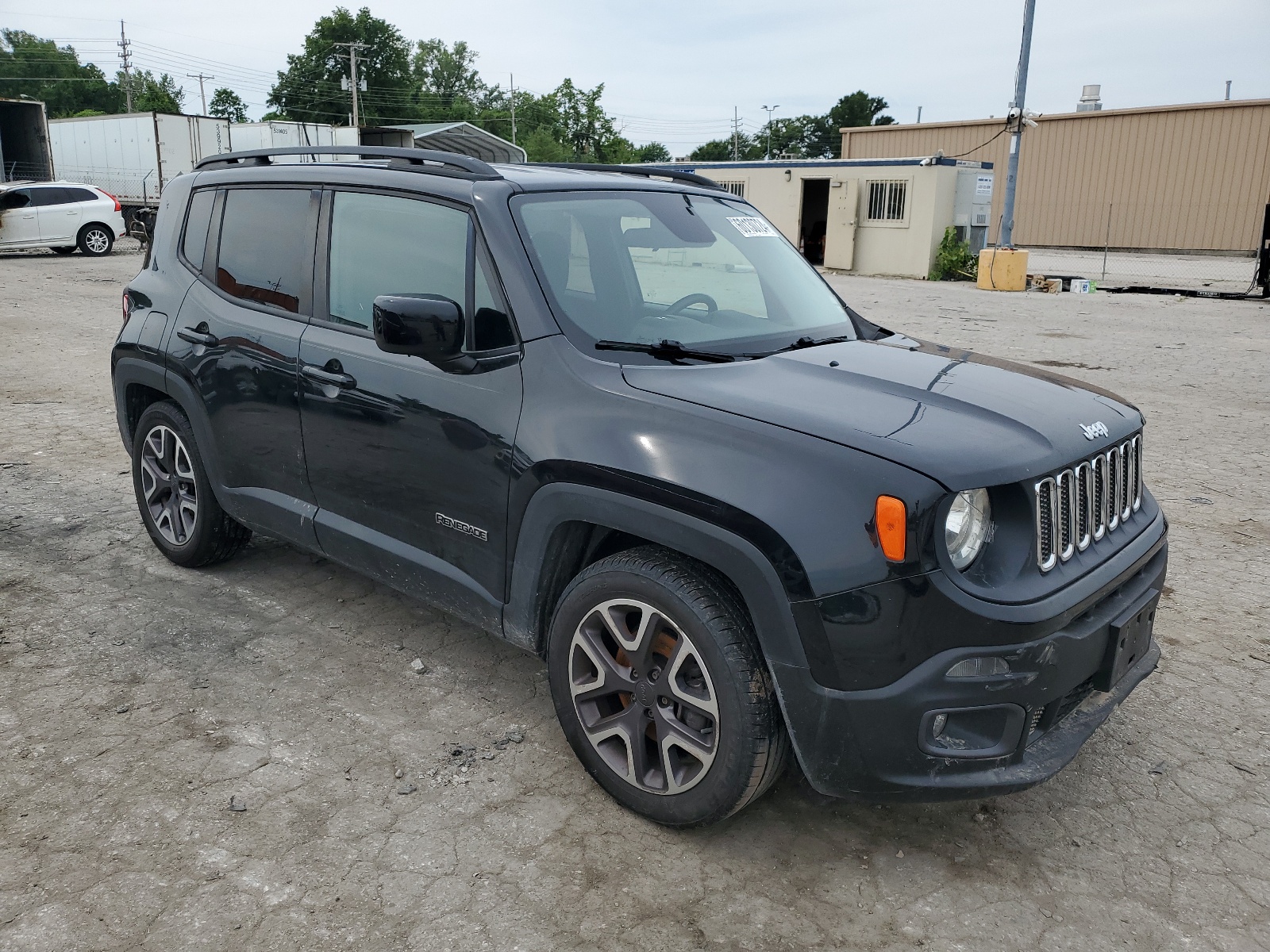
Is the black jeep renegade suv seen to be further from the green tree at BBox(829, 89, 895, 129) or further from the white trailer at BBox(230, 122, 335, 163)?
the green tree at BBox(829, 89, 895, 129)

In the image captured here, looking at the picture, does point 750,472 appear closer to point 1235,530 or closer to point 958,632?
point 958,632

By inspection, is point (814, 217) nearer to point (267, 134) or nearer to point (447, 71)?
point (267, 134)

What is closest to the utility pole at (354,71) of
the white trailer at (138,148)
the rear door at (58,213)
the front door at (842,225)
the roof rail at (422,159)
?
the white trailer at (138,148)

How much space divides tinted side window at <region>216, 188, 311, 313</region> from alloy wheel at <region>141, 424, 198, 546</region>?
84cm

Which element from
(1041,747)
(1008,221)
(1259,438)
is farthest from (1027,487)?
(1008,221)

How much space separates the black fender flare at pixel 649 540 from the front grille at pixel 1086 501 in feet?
2.26

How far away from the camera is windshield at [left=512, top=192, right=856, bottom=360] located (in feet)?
10.7

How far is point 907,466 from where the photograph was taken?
2.44 meters

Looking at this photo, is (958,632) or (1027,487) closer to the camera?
(958,632)

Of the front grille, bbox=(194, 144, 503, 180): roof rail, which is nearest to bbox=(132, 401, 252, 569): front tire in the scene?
bbox=(194, 144, 503, 180): roof rail

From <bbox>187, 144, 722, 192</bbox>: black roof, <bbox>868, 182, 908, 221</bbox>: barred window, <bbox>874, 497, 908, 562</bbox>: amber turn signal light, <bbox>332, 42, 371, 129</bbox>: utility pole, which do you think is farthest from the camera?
<bbox>332, 42, 371, 129</bbox>: utility pole

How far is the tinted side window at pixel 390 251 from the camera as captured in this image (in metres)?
3.37

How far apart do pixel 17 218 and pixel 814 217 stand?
2030 centimetres

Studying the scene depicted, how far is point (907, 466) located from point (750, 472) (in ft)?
1.26
